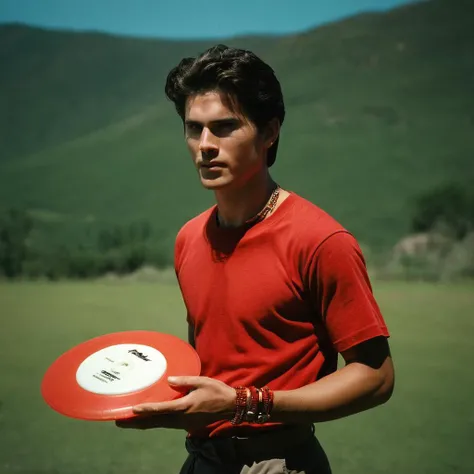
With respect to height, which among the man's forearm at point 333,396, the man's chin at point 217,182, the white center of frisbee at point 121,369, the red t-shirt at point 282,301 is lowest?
the man's forearm at point 333,396

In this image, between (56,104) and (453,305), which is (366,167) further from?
(56,104)

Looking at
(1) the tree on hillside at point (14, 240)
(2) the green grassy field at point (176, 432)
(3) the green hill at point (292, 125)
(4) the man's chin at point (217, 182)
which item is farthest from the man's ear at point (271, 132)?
(1) the tree on hillside at point (14, 240)

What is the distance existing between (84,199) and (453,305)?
217cm

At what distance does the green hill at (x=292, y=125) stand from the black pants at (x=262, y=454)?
7.24 ft

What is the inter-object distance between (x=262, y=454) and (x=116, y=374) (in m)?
0.26

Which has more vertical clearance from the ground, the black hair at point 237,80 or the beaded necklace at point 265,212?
the black hair at point 237,80

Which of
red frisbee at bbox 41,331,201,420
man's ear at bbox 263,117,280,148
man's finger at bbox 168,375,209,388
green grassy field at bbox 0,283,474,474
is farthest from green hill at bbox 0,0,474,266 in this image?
man's finger at bbox 168,375,209,388

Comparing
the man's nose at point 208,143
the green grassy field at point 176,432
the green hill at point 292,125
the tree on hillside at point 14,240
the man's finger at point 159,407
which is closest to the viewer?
the man's finger at point 159,407

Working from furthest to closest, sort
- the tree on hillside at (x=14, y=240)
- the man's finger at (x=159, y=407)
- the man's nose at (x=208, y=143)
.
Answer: the tree on hillside at (x=14, y=240) → the man's nose at (x=208, y=143) → the man's finger at (x=159, y=407)

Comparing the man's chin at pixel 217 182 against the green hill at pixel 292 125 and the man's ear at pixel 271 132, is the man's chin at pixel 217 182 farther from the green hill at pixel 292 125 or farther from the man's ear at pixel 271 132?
the green hill at pixel 292 125

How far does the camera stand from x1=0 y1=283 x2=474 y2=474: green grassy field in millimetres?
1696

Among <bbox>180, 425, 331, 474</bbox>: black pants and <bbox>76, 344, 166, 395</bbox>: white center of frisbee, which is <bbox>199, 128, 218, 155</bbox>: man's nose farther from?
<bbox>180, 425, 331, 474</bbox>: black pants

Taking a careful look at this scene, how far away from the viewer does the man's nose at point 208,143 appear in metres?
0.82

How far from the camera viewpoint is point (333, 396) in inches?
29.3
